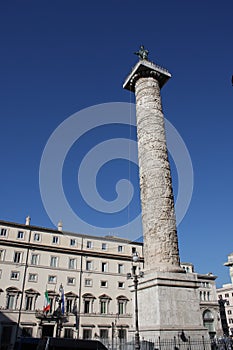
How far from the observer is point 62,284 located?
27.2m

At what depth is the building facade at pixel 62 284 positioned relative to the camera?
24.8 meters

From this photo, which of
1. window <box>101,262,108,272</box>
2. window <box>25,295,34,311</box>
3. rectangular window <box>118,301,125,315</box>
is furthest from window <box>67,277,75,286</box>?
rectangular window <box>118,301,125,315</box>

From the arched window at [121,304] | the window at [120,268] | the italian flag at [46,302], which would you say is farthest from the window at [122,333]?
→ the italian flag at [46,302]

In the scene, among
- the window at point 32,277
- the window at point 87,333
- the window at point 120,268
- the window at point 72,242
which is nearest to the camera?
the window at point 87,333

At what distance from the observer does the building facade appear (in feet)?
81.5

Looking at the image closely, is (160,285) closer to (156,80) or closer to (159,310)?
(159,310)

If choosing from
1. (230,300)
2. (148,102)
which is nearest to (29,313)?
(148,102)

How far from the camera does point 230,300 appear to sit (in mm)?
48500

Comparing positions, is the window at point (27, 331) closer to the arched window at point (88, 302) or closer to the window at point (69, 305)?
the window at point (69, 305)

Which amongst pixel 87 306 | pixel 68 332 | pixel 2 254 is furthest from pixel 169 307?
Result: pixel 2 254

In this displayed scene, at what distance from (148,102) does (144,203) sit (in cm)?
529

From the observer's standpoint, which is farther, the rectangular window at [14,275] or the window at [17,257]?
the window at [17,257]

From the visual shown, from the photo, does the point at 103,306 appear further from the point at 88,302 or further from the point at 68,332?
the point at 68,332

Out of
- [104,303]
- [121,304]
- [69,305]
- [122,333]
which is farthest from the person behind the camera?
[121,304]
